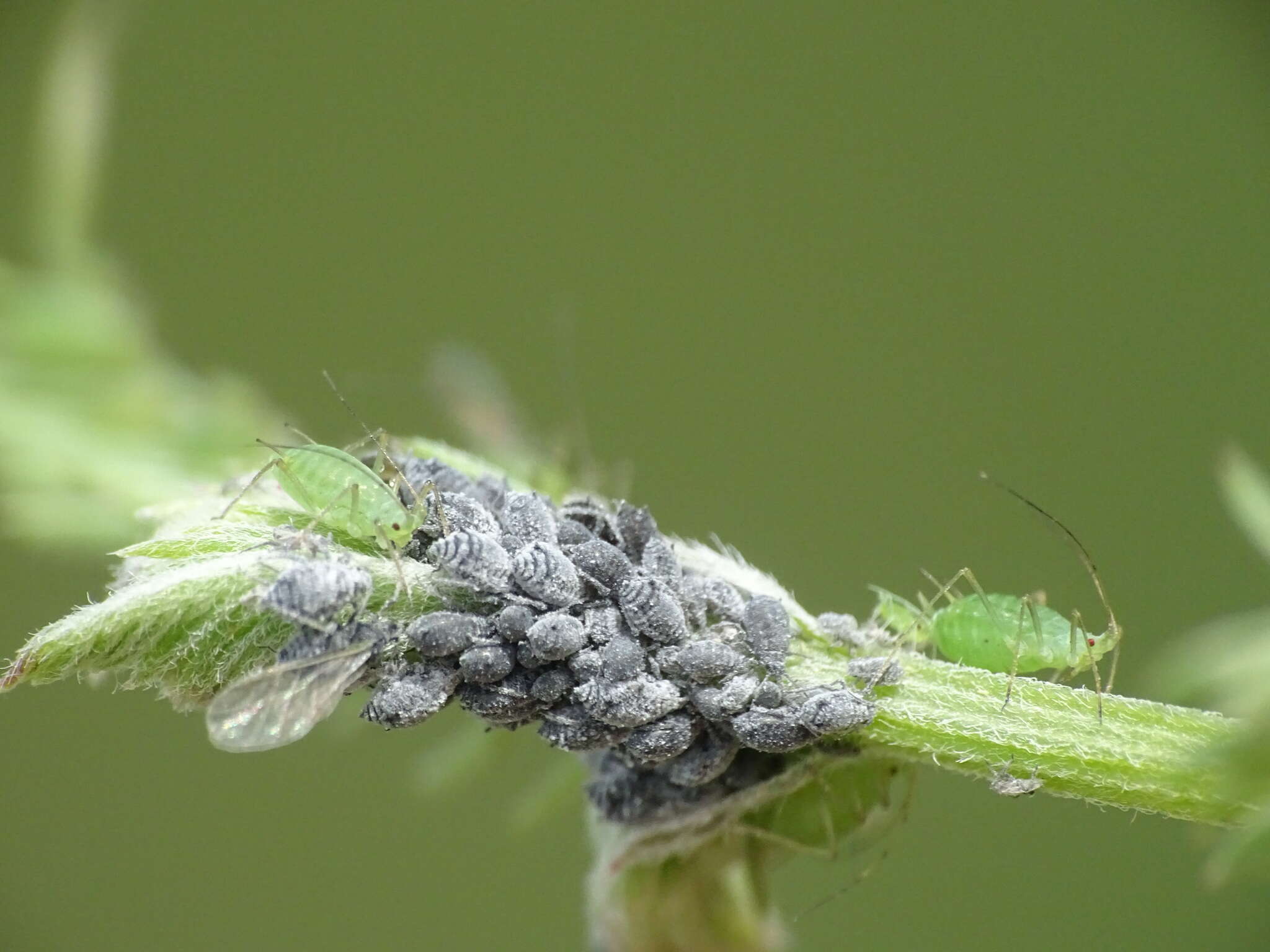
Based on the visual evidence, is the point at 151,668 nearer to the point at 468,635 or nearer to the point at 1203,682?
the point at 468,635

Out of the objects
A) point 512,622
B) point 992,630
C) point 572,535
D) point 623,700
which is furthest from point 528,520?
point 992,630

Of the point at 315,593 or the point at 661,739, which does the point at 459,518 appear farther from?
the point at 661,739

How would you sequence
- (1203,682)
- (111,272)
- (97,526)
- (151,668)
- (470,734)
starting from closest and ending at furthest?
(1203,682), (151,668), (470,734), (97,526), (111,272)

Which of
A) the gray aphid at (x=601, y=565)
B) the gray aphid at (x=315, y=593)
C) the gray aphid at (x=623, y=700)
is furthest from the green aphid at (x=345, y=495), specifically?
the gray aphid at (x=623, y=700)

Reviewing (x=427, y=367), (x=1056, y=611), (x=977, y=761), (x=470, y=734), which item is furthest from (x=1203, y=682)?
(x=427, y=367)

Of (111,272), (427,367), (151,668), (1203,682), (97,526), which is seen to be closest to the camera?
(1203,682)

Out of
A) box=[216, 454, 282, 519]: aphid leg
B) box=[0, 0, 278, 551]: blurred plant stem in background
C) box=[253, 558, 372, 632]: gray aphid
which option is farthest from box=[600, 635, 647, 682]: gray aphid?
box=[0, 0, 278, 551]: blurred plant stem in background
